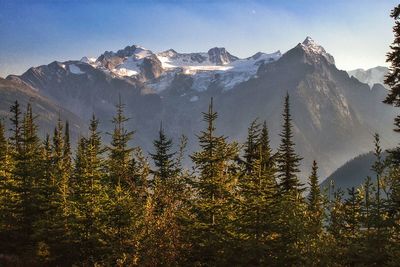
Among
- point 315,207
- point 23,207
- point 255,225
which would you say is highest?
point 315,207

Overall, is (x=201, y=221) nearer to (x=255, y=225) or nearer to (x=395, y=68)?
(x=255, y=225)

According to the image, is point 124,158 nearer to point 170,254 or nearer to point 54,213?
point 54,213

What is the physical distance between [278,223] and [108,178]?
15.6 metres

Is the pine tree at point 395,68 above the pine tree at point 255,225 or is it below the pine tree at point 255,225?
above

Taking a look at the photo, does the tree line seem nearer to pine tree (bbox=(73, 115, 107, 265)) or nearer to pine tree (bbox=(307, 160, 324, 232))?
pine tree (bbox=(73, 115, 107, 265))

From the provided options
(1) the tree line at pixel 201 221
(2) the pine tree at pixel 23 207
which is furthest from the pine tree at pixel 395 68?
(2) the pine tree at pixel 23 207

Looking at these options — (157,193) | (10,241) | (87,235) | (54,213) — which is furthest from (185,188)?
(10,241)

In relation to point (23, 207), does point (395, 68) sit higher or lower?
higher

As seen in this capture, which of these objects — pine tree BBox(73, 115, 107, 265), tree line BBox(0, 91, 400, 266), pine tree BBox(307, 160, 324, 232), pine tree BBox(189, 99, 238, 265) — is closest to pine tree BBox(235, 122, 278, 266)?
tree line BBox(0, 91, 400, 266)

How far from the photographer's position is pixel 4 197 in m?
39.7

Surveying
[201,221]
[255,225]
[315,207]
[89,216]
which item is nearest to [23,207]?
[89,216]

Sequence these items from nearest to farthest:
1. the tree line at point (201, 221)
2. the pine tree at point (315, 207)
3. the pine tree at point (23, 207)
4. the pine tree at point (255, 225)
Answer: the tree line at point (201, 221)
the pine tree at point (255, 225)
the pine tree at point (315, 207)
the pine tree at point (23, 207)

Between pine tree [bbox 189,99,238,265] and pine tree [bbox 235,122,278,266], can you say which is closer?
pine tree [bbox 235,122,278,266]

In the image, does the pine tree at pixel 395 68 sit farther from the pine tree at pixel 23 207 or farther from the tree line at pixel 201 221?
the pine tree at pixel 23 207
